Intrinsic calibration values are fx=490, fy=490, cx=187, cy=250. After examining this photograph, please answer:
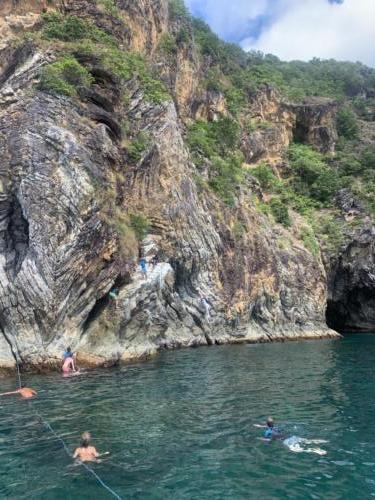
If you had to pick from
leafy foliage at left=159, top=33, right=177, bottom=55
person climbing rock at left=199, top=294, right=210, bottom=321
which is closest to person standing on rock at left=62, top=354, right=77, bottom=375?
person climbing rock at left=199, top=294, right=210, bottom=321

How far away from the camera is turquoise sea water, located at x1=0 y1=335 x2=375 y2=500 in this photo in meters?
9.62

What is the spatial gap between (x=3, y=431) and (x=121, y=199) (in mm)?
19900

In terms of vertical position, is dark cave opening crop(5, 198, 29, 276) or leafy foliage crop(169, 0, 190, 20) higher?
leafy foliage crop(169, 0, 190, 20)

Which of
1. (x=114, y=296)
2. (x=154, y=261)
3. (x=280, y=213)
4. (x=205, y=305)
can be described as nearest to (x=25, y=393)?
(x=114, y=296)

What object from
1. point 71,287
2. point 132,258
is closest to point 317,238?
point 132,258

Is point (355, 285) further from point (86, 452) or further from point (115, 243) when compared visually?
point (86, 452)

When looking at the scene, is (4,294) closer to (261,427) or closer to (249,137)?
(261,427)

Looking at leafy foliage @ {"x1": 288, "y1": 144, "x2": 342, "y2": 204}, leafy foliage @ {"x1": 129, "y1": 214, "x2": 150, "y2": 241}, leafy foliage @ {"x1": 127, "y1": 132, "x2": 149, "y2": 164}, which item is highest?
leafy foliage @ {"x1": 288, "y1": 144, "x2": 342, "y2": 204}

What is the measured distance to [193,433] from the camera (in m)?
12.8

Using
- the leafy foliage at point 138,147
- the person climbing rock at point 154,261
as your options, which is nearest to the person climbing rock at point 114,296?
the person climbing rock at point 154,261

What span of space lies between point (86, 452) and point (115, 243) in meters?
16.5

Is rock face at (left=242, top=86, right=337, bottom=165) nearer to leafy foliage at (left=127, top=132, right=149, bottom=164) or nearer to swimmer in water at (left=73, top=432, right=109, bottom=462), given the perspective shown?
leafy foliage at (left=127, top=132, right=149, bottom=164)

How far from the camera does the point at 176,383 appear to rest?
1973 centimetres

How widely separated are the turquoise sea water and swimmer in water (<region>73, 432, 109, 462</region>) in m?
0.36
